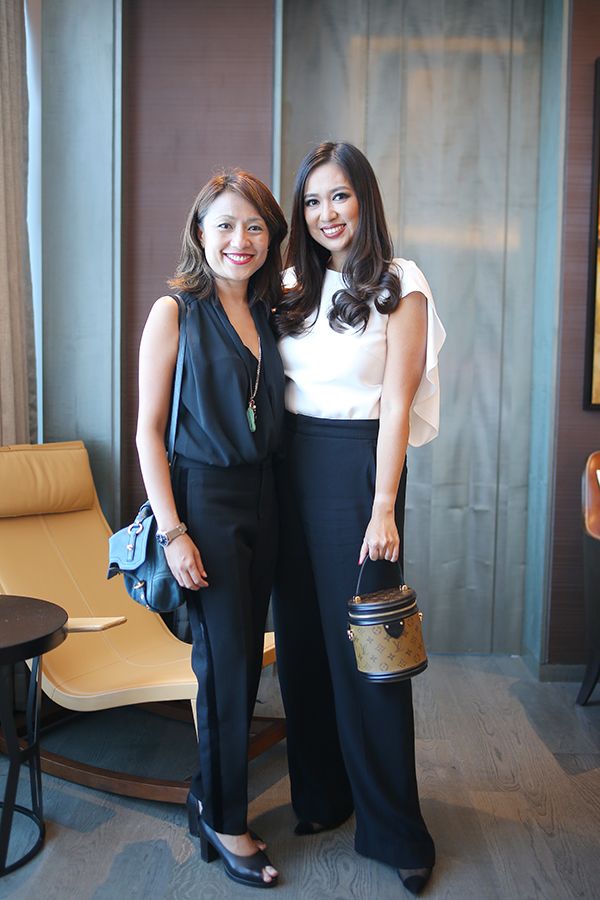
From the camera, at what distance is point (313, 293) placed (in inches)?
75.3

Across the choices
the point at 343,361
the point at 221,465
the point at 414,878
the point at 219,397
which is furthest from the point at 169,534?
the point at 414,878

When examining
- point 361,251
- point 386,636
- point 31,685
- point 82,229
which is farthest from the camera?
point 82,229

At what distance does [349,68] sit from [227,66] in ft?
1.79

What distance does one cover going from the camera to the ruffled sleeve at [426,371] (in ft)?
5.99

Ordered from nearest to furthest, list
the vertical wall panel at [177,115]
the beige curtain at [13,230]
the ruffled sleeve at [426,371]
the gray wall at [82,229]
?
the ruffled sleeve at [426,371] < the beige curtain at [13,230] < the gray wall at [82,229] < the vertical wall panel at [177,115]

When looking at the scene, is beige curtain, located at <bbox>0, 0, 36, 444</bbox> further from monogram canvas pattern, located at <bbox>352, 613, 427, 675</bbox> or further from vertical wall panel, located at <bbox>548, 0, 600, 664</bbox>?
vertical wall panel, located at <bbox>548, 0, 600, 664</bbox>

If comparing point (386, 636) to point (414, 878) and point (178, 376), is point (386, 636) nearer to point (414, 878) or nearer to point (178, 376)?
point (414, 878)

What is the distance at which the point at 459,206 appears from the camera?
337 centimetres

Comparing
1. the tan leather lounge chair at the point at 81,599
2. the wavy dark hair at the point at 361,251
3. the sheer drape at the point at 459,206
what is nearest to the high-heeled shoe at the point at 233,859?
the tan leather lounge chair at the point at 81,599

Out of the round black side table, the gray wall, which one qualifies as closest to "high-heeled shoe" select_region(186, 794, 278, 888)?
the round black side table

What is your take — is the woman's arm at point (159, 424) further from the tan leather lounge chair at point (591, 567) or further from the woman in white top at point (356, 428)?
the tan leather lounge chair at point (591, 567)

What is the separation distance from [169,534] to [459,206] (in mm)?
2194

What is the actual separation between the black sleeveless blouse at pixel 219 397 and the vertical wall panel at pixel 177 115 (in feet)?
4.49

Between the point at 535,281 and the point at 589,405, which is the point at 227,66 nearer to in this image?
the point at 535,281
